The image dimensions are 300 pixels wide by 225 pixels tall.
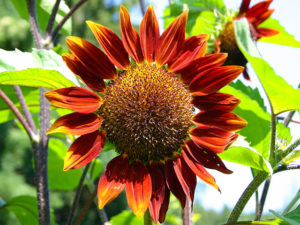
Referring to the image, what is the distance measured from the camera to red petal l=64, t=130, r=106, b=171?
1.21ft

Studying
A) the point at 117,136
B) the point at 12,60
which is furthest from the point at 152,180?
the point at 12,60

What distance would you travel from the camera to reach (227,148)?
1.20 ft

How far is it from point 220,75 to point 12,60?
213 mm

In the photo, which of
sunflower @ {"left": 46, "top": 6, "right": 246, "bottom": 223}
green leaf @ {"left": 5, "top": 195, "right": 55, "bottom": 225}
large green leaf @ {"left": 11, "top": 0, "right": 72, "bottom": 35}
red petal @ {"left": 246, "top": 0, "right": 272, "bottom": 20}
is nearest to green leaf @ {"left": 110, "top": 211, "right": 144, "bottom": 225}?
green leaf @ {"left": 5, "top": 195, "right": 55, "bottom": 225}

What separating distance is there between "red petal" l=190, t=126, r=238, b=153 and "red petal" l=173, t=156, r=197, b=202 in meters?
0.03

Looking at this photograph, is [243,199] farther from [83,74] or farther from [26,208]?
[26,208]

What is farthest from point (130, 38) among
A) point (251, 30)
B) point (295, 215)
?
point (251, 30)

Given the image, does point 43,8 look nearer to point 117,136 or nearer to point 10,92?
point 10,92

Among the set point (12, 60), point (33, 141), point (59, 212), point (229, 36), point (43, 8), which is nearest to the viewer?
point (12, 60)

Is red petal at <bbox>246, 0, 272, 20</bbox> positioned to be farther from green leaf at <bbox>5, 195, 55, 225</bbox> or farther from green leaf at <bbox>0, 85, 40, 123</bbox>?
green leaf at <bbox>5, 195, 55, 225</bbox>

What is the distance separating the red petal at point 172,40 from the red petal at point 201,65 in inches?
1.0

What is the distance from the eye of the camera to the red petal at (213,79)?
401 millimetres

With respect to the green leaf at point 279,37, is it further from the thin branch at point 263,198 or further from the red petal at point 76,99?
the red petal at point 76,99

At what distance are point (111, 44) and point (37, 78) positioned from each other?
0.10m
